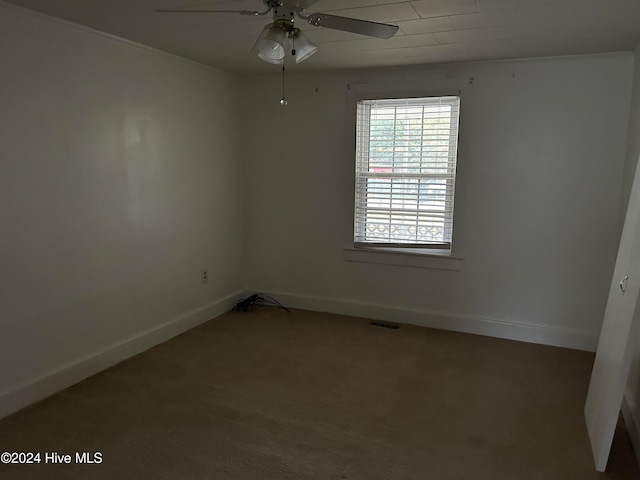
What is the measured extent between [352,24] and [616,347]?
6.51ft

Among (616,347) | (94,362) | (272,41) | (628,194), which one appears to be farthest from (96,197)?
(628,194)

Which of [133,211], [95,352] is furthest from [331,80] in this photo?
[95,352]

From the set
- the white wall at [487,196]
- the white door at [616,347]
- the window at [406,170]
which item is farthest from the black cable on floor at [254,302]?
the white door at [616,347]

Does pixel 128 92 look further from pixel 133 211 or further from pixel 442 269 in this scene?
pixel 442 269

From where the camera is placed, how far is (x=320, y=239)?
14.4 feet

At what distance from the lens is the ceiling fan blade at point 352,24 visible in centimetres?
189

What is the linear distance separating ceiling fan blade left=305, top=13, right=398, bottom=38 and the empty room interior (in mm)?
16

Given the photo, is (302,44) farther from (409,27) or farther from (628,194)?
(628,194)

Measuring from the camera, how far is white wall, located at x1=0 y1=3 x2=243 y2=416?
8.41 feet

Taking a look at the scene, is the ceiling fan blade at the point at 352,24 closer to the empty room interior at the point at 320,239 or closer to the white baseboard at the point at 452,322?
the empty room interior at the point at 320,239

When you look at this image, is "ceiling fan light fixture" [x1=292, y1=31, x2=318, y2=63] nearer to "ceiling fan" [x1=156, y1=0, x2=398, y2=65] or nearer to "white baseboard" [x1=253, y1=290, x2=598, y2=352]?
"ceiling fan" [x1=156, y1=0, x2=398, y2=65]

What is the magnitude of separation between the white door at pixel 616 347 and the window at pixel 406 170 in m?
1.55

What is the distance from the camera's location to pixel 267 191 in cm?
452

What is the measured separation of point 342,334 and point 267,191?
5.30 feet
